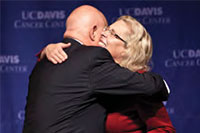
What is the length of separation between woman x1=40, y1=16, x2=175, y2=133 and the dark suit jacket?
0.13 metres

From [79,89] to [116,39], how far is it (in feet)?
1.42

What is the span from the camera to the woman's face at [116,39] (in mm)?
1732

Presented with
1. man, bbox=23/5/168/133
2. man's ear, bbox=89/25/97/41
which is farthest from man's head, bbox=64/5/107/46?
man, bbox=23/5/168/133

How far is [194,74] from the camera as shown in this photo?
328 cm

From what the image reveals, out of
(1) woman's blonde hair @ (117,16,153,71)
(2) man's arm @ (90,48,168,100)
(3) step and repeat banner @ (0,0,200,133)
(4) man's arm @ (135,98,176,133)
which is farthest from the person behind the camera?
(3) step and repeat banner @ (0,0,200,133)

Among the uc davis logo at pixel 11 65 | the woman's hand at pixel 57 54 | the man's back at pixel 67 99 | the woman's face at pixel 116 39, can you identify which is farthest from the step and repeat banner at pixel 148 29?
the man's back at pixel 67 99

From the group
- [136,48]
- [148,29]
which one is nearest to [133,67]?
[136,48]

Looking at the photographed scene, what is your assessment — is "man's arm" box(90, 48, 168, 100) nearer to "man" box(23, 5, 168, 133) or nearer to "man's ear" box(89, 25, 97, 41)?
"man" box(23, 5, 168, 133)

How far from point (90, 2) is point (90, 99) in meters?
1.97

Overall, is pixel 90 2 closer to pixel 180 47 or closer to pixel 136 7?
pixel 136 7

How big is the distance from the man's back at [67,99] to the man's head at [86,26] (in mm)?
123

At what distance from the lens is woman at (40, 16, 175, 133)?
1.56 metres

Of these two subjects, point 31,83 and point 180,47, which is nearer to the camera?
point 31,83

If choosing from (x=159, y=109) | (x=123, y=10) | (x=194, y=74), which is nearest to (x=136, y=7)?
(x=123, y=10)
